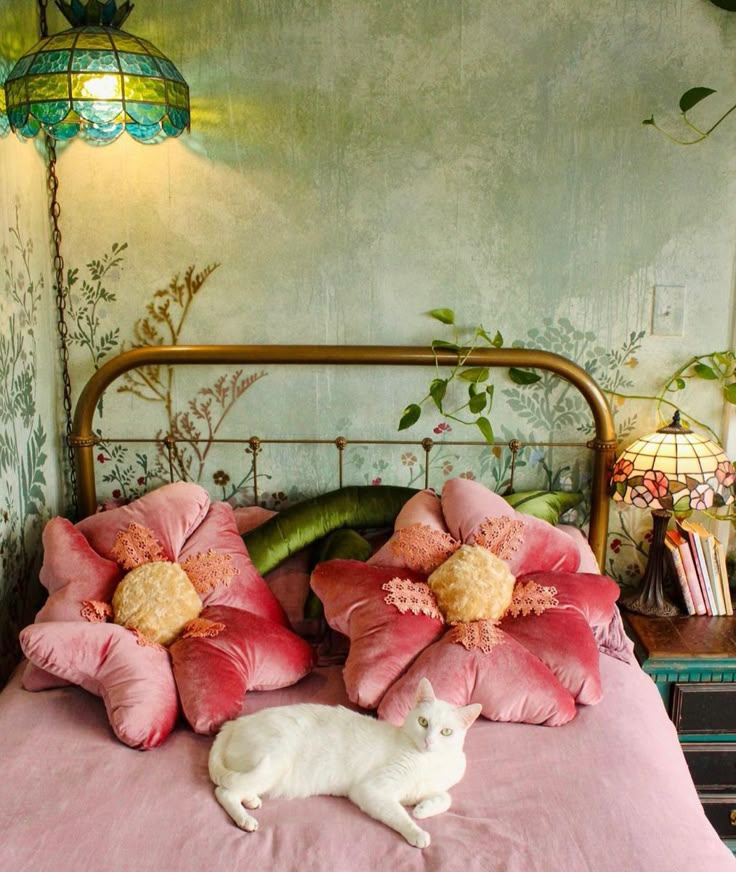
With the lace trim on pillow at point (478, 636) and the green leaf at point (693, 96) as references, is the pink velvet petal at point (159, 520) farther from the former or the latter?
the green leaf at point (693, 96)

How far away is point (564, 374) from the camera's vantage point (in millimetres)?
2373

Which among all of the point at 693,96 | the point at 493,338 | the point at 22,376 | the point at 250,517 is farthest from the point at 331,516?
the point at 693,96

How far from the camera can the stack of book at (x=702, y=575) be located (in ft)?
7.72

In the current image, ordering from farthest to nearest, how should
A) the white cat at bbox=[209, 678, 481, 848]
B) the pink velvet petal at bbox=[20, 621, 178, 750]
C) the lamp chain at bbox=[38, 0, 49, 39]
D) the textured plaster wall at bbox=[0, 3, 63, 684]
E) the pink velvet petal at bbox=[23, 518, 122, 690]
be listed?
the lamp chain at bbox=[38, 0, 49, 39] < the textured plaster wall at bbox=[0, 3, 63, 684] < the pink velvet petal at bbox=[23, 518, 122, 690] < the pink velvet petal at bbox=[20, 621, 178, 750] < the white cat at bbox=[209, 678, 481, 848]

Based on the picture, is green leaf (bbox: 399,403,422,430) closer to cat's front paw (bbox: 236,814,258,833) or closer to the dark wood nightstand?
the dark wood nightstand

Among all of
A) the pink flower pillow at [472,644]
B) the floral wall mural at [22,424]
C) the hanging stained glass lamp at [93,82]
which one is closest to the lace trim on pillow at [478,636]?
the pink flower pillow at [472,644]

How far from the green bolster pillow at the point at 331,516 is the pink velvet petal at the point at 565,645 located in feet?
1.50

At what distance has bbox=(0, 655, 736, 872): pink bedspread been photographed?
4.54 ft

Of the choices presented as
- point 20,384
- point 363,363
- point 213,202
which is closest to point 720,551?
point 363,363

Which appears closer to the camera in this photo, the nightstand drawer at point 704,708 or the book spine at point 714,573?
the nightstand drawer at point 704,708

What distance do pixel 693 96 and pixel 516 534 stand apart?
1.19 meters

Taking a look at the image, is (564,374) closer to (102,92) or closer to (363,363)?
(363,363)

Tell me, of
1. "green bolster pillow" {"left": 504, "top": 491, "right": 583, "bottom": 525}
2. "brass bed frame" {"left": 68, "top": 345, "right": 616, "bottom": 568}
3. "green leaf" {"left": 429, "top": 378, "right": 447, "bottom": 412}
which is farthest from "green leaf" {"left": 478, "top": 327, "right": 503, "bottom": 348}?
"green bolster pillow" {"left": 504, "top": 491, "right": 583, "bottom": 525}

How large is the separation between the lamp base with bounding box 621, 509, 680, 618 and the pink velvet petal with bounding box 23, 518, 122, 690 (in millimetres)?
1371
